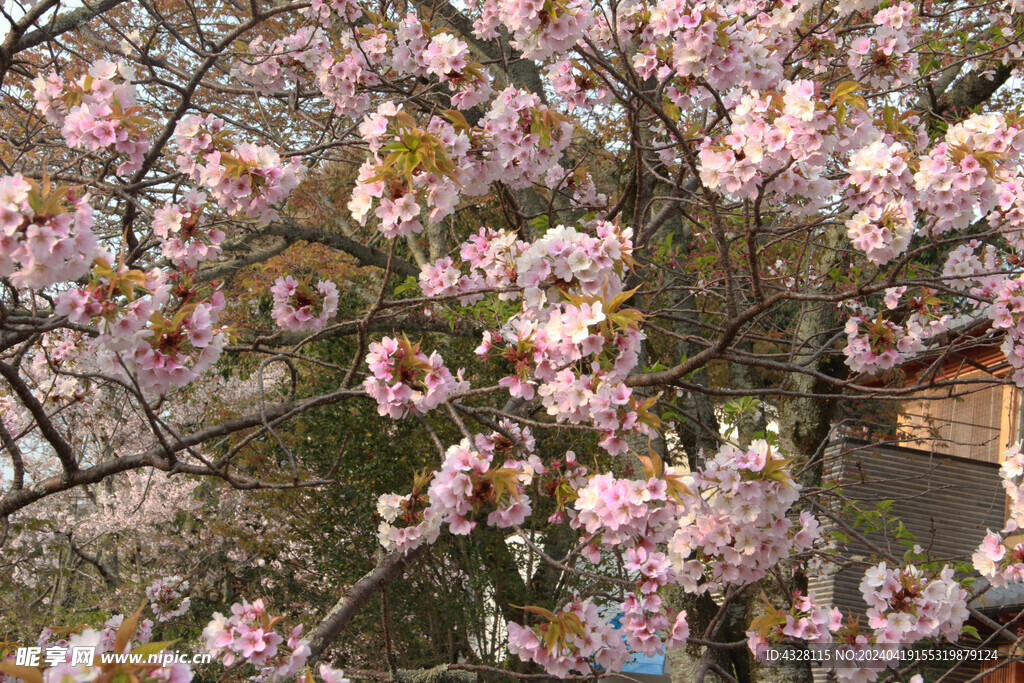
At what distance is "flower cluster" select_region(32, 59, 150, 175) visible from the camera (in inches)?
81.1

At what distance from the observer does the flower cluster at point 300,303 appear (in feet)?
7.66

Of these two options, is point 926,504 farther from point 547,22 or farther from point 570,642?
point 547,22

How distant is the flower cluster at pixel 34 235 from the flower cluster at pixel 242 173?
1.87 feet

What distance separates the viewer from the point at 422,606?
5.24 metres

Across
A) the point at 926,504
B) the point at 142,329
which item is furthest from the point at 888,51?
the point at 926,504

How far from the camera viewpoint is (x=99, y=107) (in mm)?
2076

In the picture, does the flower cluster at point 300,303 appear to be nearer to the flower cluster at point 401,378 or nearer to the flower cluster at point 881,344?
the flower cluster at point 401,378

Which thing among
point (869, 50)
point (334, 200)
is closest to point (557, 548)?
point (869, 50)

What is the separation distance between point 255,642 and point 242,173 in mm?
1227

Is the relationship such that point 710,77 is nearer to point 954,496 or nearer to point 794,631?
point 794,631

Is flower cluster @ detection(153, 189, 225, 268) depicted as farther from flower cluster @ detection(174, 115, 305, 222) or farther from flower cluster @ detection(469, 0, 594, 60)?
flower cluster @ detection(469, 0, 594, 60)

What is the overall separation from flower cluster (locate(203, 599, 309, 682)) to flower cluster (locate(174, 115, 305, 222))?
3.55ft

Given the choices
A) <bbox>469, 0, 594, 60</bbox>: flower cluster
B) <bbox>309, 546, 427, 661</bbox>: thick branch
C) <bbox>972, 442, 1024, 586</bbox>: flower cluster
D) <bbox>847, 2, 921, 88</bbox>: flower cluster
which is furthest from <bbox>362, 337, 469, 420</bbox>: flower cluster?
<bbox>847, 2, 921, 88</bbox>: flower cluster

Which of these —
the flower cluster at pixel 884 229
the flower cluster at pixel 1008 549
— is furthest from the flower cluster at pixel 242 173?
the flower cluster at pixel 1008 549
